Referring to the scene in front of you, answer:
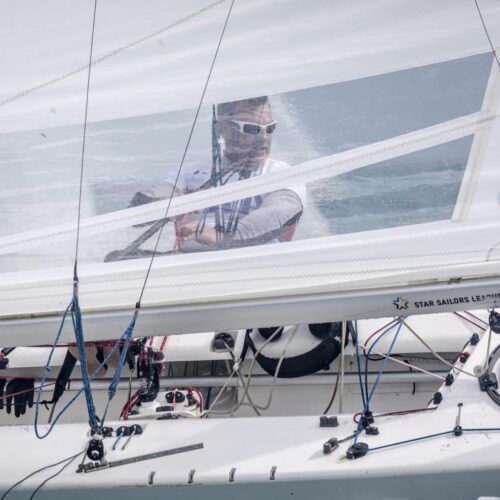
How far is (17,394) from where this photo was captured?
3396mm

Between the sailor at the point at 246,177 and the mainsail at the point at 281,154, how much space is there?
2cm

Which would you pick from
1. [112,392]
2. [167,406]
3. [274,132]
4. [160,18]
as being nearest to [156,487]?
[112,392]

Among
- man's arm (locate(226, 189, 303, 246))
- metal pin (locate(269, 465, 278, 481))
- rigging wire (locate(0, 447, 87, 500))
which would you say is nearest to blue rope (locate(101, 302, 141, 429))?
rigging wire (locate(0, 447, 87, 500))

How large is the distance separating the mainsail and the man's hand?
0.04m

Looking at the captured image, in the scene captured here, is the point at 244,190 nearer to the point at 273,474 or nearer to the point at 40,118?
the point at 40,118

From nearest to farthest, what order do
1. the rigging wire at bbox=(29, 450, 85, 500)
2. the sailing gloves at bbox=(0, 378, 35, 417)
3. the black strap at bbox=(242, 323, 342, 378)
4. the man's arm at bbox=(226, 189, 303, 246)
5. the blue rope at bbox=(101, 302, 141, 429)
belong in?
the rigging wire at bbox=(29, 450, 85, 500), the blue rope at bbox=(101, 302, 141, 429), the man's arm at bbox=(226, 189, 303, 246), the black strap at bbox=(242, 323, 342, 378), the sailing gloves at bbox=(0, 378, 35, 417)

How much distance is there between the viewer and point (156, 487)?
8.45ft

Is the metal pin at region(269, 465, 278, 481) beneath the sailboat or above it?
beneath

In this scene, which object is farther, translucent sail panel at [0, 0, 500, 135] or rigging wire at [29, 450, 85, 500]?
translucent sail panel at [0, 0, 500, 135]

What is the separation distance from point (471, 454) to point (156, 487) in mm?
783

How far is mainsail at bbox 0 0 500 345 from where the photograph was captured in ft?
9.14

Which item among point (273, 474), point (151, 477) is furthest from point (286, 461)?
point (151, 477)

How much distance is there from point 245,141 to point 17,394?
47.5 inches

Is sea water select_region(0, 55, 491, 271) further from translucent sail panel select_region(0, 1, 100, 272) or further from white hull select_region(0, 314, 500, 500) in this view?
white hull select_region(0, 314, 500, 500)
